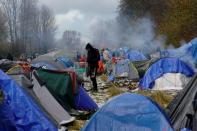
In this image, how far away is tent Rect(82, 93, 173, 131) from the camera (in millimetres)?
6750

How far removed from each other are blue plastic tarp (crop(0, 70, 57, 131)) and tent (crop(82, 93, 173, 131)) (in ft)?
7.12

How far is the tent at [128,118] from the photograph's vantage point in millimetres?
6750

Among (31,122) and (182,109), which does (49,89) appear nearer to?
(31,122)

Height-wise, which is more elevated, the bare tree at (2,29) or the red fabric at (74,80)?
the bare tree at (2,29)

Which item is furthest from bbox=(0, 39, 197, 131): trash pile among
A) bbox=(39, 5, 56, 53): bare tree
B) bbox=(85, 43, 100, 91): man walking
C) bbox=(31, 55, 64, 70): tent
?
bbox=(39, 5, 56, 53): bare tree

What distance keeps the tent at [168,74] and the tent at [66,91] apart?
5645 millimetres

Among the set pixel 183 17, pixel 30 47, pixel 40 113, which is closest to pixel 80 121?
pixel 40 113

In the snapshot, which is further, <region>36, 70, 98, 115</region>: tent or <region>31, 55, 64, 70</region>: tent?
<region>31, 55, 64, 70</region>: tent

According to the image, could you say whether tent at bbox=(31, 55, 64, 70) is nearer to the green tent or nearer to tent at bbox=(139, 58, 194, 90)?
tent at bbox=(139, 58, 194, 90)

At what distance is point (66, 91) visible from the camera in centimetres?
1208

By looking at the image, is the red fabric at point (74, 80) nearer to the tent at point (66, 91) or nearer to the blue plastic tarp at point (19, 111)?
the tent at point (66, 91)

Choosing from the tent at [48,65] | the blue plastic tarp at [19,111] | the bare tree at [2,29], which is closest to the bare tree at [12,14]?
the bare tree at [2,29]

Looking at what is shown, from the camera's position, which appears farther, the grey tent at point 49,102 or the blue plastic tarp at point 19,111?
the grey tent at point 49,102

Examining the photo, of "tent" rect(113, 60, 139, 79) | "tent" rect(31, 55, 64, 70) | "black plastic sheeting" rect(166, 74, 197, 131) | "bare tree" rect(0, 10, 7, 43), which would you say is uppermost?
"bare tree" rect(0, 10, 7, 43)
